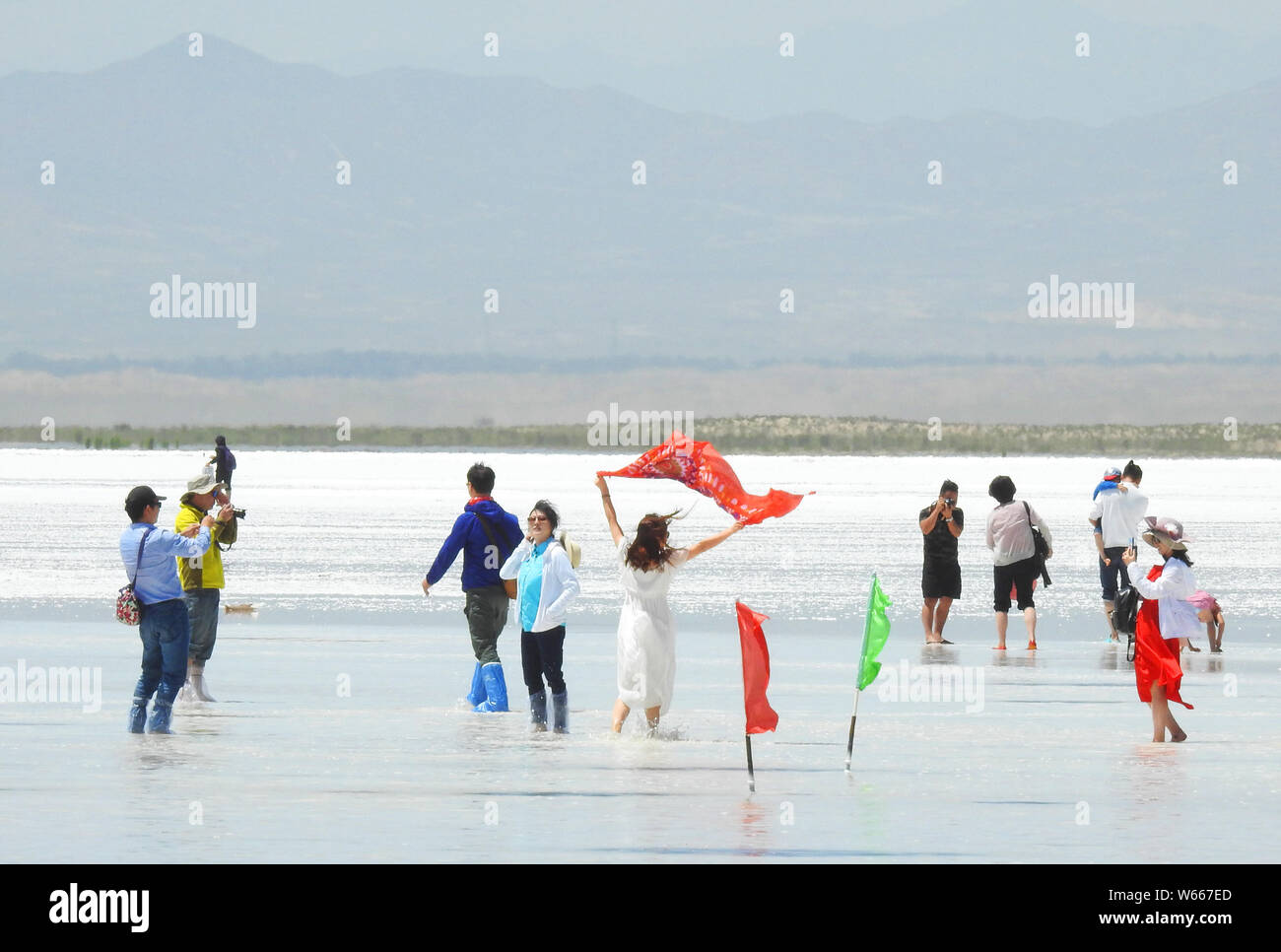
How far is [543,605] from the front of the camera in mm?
13250

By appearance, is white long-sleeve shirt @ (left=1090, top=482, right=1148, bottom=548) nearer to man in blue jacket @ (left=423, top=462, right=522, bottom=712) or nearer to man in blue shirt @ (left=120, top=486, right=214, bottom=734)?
man in blue jacket @ (left=423, top=462, right=522, bottom=712)

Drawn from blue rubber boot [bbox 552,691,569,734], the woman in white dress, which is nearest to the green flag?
the woman in white dress

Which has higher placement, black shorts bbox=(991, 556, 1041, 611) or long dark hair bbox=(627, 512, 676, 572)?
long dark hair bbox=(627, 512, 676, 572)

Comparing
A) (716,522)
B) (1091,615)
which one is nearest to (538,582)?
(1091,615)

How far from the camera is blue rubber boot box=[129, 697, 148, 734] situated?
42.8 ft

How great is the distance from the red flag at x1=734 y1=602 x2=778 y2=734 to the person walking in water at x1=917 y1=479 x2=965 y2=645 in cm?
832

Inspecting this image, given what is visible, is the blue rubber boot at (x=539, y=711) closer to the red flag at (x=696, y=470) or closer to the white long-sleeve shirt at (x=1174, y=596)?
the red flag at (x=696, y=470)

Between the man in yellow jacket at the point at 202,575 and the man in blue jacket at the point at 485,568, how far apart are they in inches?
60.7

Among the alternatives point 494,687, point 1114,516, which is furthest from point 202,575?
point 1114,516

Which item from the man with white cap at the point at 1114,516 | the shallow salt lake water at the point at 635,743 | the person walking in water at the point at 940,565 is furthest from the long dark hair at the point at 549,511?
the man with white cap at the point at 1114,516

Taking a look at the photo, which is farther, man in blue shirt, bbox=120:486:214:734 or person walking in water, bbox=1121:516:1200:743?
person walking in water, bbox=1121:516:1200:743

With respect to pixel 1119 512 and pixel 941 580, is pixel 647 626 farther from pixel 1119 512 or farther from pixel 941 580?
pixel 1119 512

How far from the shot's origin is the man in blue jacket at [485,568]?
14258 millimetres
